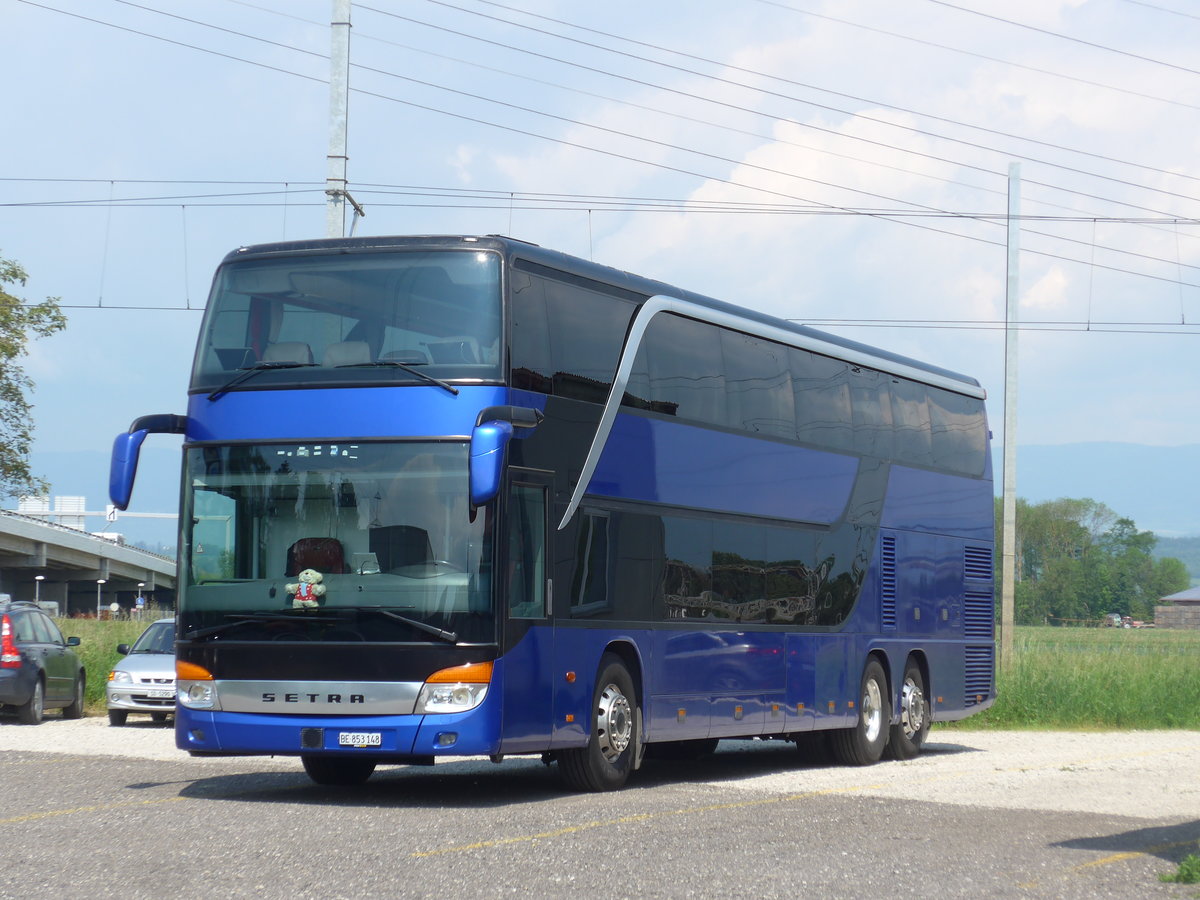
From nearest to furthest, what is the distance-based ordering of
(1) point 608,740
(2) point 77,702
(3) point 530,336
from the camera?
(3) point 530,336 < (1) point 608,740 < (2) point 77,702

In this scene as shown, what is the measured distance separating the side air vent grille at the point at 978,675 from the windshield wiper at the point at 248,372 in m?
11.8

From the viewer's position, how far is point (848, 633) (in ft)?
64.3

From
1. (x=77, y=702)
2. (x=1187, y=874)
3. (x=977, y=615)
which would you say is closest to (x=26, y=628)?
(x=77, y=702)

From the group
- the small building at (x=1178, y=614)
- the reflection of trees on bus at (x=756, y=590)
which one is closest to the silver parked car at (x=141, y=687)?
the reflection of trees on bus at (x=756, y=590)

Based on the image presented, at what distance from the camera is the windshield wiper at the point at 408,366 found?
1364 cm

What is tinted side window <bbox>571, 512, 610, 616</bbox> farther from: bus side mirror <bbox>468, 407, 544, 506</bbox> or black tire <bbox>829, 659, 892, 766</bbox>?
black tire <bbox>829, 659, 892, 766</bbox>

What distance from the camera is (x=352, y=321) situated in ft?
46.0

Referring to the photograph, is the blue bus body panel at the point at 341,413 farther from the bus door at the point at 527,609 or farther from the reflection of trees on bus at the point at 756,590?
the reflection of trees on bus at the point at 756,590

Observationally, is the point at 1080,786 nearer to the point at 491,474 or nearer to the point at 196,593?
the point at 491,474

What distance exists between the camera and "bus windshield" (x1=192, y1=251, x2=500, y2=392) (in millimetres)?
13781

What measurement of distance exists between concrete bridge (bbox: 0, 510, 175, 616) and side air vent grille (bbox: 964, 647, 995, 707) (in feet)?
207

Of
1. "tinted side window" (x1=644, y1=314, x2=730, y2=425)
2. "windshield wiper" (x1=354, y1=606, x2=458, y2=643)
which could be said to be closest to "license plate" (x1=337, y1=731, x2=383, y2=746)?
"windshield wiper" (x1=354, y1=606, x2=458, y2=643)

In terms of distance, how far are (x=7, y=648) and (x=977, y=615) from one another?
1303 cm

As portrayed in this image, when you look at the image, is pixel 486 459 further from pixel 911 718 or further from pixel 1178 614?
pixel 1178 614
